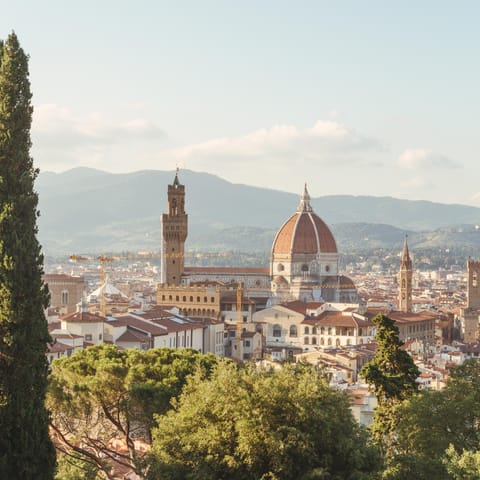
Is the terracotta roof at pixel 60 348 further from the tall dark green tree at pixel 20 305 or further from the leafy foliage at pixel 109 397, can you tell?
the tall dark green tree at pixel 20 305

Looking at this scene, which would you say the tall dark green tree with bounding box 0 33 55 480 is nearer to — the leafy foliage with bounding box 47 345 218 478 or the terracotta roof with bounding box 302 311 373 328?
the leafy foliage with bounding box 47 345 218 478

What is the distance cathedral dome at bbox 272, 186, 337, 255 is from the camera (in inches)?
3536

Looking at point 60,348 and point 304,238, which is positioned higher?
point 304,238

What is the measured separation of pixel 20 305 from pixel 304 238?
71.3m

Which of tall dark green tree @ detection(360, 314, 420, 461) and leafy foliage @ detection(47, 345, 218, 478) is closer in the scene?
leafy foliage @ detection(47, 345, 218, 478)

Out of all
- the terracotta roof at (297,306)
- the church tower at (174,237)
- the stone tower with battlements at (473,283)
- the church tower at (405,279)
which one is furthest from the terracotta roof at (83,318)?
the stone tower with battlements at (473,283)

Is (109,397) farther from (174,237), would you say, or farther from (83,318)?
(174,237)

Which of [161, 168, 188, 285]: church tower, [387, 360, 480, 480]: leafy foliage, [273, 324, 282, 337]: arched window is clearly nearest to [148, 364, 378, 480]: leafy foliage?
[387, 360, 480, 480]: leafy foliage

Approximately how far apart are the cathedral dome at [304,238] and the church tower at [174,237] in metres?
7.82

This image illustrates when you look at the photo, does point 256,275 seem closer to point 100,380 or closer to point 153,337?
point 153,337

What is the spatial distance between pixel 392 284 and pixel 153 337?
128 metres

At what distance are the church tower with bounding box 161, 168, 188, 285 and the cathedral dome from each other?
7818 mm

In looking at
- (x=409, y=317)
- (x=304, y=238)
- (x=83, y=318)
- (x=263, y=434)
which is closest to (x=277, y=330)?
(x=409, y=317)

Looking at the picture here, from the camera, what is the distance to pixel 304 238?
90188 mm
